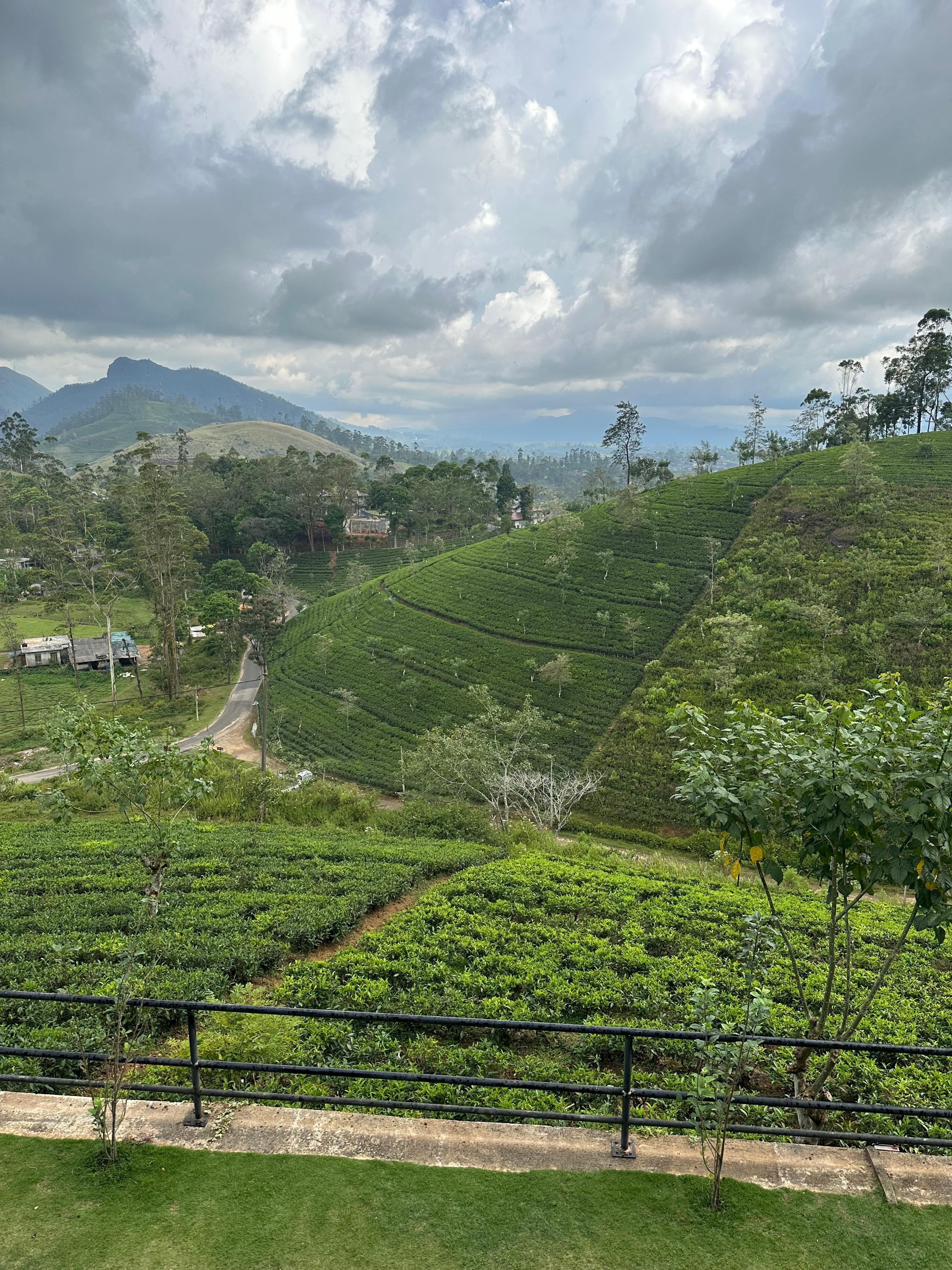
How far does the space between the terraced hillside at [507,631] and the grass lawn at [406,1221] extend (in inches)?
1393

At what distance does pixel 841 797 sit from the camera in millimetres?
4973

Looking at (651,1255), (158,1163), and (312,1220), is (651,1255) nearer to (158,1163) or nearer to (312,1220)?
(312,1220)

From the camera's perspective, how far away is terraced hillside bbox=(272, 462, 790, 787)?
45.0 meters

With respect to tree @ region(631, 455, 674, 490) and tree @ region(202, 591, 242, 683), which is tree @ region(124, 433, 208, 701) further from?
tree @ region(631, 455, 674, 490)

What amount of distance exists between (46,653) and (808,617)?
67563 mm

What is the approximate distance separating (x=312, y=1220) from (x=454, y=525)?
99722 millimetres

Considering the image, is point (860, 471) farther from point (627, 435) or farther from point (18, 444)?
point (18, 444)

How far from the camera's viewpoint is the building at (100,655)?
61.0 m

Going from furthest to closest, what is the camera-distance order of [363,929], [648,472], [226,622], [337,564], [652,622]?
[648,472] → [337,564] → [226,622] → [652,622] → [363,929]

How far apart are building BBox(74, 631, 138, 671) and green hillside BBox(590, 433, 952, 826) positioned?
4908 centimetres

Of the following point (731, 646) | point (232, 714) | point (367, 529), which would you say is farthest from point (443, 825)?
point (367, 529)

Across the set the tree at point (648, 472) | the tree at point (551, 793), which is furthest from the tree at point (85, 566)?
the tree at point (648, 472)

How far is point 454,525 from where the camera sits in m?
101

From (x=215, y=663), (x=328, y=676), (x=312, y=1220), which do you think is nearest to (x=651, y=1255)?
(x=312, y=1220)
